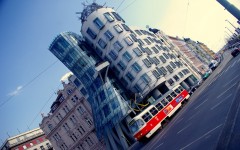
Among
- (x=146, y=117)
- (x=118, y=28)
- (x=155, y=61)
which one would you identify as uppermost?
(x=118, y=28)

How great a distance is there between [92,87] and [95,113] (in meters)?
5.71

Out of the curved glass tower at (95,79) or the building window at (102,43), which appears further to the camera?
the building window at (102,43)

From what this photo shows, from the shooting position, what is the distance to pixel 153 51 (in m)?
57.8

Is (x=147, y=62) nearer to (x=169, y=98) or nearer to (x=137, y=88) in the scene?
(x=137, y=88)

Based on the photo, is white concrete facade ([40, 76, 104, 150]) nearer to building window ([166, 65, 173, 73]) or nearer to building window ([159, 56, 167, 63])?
building window ([159, 56, 167, 63])

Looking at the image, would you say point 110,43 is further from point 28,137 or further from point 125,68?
point 28,137

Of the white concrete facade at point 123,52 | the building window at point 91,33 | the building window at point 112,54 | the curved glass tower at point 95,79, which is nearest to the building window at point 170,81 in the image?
the white concrete facade at point 123,52

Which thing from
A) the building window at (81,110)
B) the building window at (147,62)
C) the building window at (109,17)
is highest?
the building window at (109,17)

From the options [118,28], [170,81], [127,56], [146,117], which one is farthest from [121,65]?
[146,117]

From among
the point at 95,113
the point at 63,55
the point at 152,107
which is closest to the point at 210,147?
the point at 152,107

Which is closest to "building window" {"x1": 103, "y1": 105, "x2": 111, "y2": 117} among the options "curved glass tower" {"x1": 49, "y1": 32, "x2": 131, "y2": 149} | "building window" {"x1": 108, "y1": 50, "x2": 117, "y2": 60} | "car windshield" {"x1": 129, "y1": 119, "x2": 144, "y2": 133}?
"curved glass tower" {"x1": 49, "y1": 32, "x2": 131, "y2": 149}

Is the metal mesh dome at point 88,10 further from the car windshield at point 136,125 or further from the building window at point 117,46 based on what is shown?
the car windshield at point 136,125

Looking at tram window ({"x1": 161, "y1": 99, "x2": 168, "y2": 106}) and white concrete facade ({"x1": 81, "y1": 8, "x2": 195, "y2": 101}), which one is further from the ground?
white concrete facade ({"x1": 81, "y1": 8, "x2": 195, "y2": 101})

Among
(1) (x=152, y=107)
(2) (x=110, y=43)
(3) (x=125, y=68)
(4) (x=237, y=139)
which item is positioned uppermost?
(2) (x=110, y=43)
